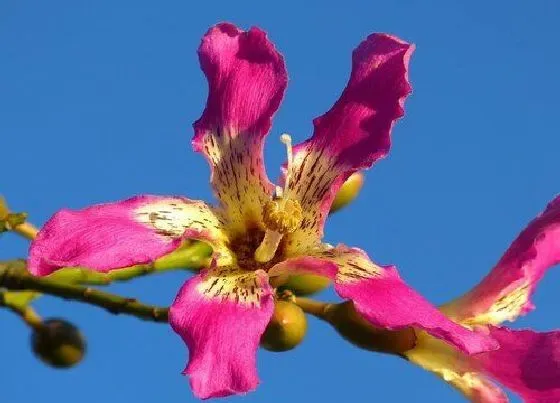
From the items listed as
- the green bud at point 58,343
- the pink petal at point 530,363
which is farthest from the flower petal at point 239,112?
the green bud at point 58,343

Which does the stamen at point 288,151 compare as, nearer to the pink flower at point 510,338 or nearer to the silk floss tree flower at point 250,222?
the silk floss tree flower at point 250,222

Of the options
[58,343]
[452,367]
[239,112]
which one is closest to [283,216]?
[239,112]

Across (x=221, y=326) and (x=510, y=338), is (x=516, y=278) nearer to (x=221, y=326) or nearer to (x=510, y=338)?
(x=510, y=338)

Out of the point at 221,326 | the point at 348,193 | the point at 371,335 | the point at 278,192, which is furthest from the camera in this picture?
the point at 348,193

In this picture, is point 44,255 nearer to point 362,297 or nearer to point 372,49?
point 362,297

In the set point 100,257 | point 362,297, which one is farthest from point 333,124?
point 100,257

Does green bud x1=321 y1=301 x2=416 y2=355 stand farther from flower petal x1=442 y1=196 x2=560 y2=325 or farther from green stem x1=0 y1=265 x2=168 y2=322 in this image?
green stem x1=0 y1=265 x2=168 y2=322
